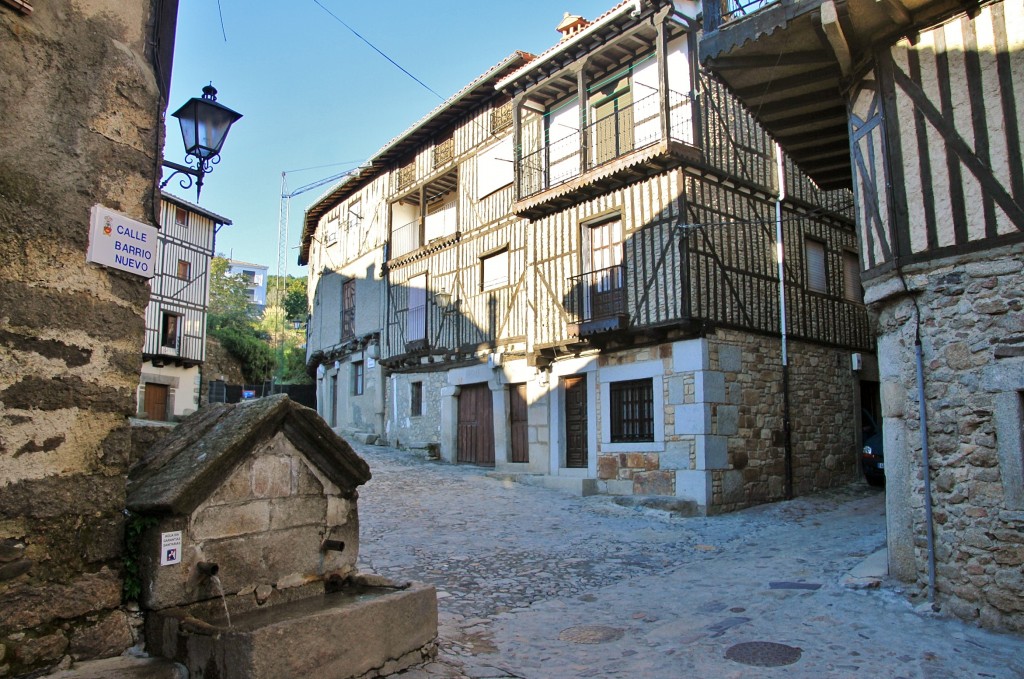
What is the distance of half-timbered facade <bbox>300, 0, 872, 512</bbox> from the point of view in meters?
10.8

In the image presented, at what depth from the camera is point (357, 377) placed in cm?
2052

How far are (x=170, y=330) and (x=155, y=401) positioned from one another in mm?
2220

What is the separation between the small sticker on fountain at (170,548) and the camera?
316 centimetres

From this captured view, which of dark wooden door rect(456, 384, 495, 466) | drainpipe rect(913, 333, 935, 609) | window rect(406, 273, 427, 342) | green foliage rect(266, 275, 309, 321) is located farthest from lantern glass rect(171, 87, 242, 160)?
green foliage rect(266, 275, 309, 321)

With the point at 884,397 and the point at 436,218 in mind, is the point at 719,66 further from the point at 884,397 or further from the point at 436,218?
the point at 436,218

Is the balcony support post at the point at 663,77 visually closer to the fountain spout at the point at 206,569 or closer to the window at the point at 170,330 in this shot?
the fountain spout at the point at 206,569

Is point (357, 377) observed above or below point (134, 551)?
above

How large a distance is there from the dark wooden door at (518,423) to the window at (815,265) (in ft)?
18.5

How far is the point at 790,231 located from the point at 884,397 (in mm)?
7310

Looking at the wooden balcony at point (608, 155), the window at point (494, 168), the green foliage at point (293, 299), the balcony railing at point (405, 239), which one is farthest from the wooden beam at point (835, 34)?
the green foliage at point (293, 299)

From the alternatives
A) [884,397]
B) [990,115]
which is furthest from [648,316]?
[990,115]

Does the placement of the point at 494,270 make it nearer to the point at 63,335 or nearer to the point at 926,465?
the point at 926,465

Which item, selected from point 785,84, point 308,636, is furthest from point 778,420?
point 308,636

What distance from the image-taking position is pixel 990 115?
200 inches
